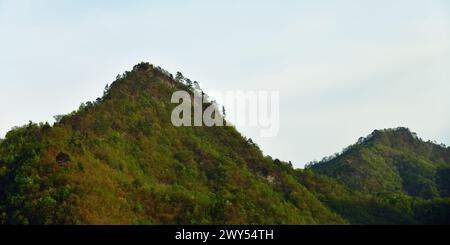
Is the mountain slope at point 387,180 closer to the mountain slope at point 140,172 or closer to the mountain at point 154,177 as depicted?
the mountain at point 154,177

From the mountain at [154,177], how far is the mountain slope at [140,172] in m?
0.15

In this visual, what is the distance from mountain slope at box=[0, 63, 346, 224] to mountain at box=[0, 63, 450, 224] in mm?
153

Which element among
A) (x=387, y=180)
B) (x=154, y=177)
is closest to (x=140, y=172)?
(x=154, y=177)

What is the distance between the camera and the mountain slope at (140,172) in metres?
60.4

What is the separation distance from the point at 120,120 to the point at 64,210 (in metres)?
34.3

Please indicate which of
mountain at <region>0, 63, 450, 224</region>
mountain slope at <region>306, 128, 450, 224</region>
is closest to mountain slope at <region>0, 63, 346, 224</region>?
mountain at <region>0, 63, 450, 224</region>

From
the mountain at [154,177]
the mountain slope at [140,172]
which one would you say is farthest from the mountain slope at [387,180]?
the mountain slope at [140,172]

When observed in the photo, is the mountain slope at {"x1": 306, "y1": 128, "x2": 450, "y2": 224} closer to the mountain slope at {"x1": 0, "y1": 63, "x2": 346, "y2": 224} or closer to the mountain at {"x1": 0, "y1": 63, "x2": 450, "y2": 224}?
the mountain at {"x1": 0, "y1": 63, "x2": 450, "y2": 224}

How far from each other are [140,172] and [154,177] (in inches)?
117

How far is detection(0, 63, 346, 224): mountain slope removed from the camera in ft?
198

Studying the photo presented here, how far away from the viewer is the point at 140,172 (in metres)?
79.8
